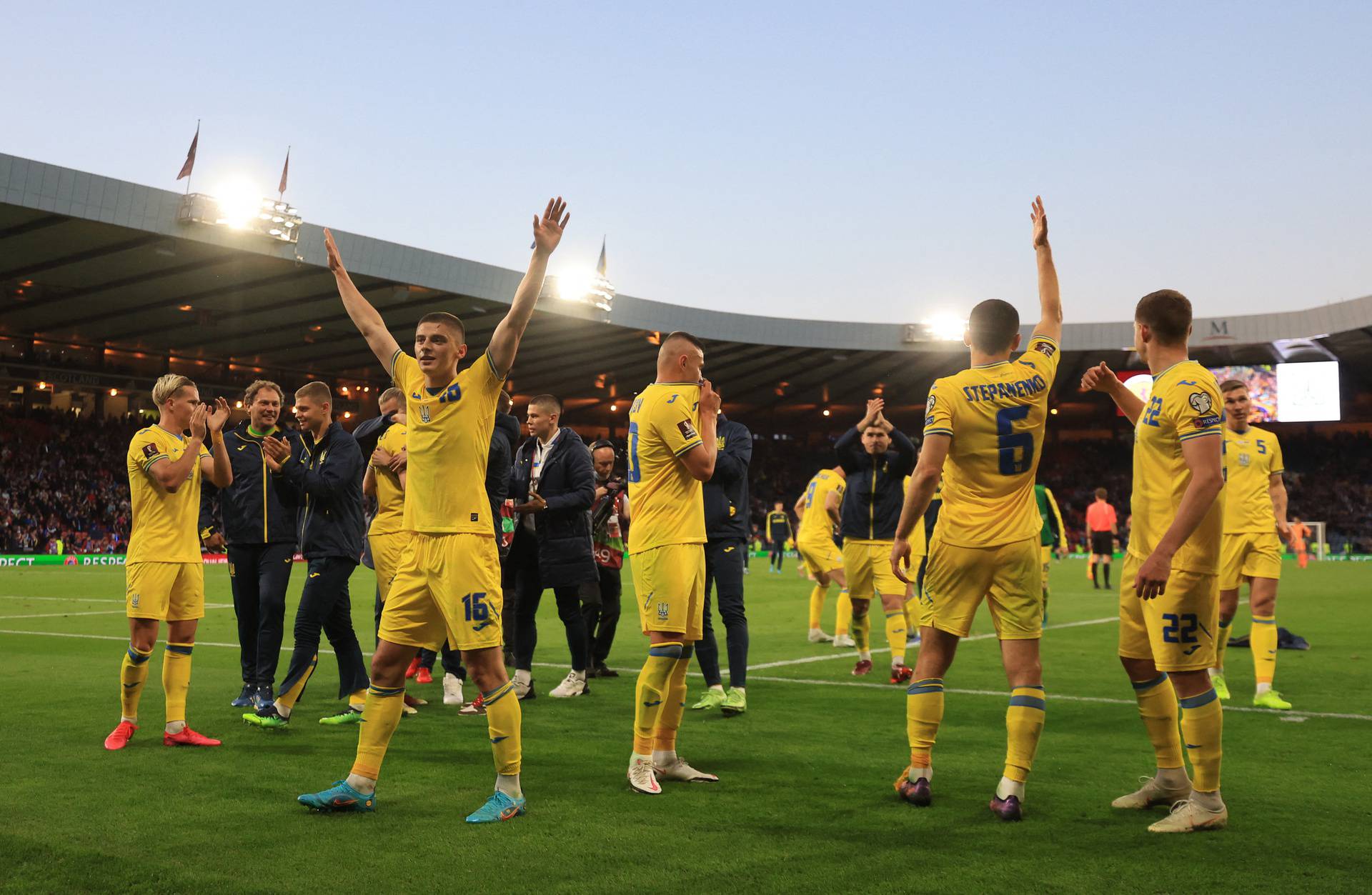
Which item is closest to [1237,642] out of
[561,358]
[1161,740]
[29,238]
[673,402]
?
[1161,740]

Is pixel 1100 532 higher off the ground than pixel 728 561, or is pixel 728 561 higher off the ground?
pixel 1100 532

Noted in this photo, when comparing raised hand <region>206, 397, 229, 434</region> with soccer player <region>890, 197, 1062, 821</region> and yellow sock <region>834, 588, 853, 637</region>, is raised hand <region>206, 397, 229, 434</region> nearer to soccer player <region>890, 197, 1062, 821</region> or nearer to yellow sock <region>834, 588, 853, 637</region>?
soccer player <region>890, 197, 1062, 821</region>

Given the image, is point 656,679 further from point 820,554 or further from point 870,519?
point 820,554

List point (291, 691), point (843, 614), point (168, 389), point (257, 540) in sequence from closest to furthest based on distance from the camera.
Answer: point (168, 389) < point (291, 691) < point (257, 540) < point (843, 614)

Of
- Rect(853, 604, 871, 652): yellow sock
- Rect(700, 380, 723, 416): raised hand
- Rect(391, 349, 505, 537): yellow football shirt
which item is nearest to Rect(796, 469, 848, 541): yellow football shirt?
Rect(853, 604, 871, 652): yellow sock

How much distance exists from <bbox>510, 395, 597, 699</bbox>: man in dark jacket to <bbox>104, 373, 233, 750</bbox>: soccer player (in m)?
2.20

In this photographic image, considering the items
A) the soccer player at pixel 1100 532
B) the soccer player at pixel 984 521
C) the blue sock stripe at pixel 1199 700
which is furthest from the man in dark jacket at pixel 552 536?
the soccer player at pixel 1100 532

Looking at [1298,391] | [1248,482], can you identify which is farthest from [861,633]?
[1298,391]

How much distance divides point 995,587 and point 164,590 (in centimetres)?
460

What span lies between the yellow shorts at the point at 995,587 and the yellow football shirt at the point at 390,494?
4050 mm

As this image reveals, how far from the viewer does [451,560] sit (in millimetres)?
4715

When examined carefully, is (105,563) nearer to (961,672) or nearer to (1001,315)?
(961,672)

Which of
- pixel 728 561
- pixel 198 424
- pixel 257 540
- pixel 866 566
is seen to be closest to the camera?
pixel 198 424

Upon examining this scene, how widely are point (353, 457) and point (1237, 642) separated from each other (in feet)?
31.8
